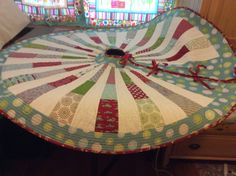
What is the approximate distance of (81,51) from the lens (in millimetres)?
1046

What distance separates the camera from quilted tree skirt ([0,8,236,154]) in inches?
26.8

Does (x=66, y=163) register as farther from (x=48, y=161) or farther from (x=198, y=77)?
(x=198, y=77)

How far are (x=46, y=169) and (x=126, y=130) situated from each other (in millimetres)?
922

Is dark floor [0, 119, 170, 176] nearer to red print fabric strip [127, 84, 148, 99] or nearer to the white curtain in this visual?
red print fabric strip [127, 84, 148, 99]

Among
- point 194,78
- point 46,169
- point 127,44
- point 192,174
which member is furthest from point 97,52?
point 192,174

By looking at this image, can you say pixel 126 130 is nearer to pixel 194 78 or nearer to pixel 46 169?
pixel 194 78

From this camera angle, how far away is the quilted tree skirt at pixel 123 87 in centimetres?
68

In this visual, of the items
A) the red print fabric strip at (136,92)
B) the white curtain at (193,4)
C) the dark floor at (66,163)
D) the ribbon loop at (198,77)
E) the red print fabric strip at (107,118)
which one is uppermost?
the white curtain at (193,4)

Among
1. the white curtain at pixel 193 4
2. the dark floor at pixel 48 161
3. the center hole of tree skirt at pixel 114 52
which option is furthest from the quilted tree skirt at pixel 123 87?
the dark floor at pixel 48 161

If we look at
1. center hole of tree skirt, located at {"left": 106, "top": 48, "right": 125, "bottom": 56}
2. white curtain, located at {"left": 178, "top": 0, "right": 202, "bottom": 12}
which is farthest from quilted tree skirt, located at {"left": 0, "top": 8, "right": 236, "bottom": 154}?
white curtain, located at {"left": 178, "top": 0, "right": 202, "bottom": 12}

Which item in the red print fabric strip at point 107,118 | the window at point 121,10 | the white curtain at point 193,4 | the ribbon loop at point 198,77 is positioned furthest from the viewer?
the window at point 121,10

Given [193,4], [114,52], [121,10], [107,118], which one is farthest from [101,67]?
[121,10]

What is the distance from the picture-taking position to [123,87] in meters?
0.79

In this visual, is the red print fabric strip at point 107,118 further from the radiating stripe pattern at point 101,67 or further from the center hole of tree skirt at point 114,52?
the center hole of tree skirt at point 114,52
